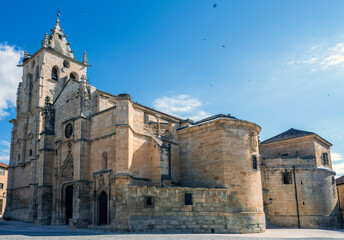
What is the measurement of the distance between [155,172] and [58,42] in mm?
25267

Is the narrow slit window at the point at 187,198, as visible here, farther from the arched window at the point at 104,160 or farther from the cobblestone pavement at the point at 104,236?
the arched window at the point at 104,160

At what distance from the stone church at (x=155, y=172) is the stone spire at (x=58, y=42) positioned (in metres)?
4.08

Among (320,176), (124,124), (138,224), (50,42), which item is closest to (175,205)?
(138,224)

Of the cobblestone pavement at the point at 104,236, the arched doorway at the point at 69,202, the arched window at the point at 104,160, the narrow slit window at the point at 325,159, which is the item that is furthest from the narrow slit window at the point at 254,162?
the arched doorway at the point at 69,202

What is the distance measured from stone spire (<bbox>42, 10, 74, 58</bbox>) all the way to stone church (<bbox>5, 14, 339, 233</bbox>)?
4075 mm

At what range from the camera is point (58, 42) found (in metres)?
39.4


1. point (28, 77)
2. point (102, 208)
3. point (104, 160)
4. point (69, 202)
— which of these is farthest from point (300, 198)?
point (28, 77)

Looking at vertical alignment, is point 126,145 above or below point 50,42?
below

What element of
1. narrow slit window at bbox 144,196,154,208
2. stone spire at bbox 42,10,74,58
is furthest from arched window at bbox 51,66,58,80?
narrow slit window at bbox 144,196,154,208

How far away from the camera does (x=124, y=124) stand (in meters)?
20.5

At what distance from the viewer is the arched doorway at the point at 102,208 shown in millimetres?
21370

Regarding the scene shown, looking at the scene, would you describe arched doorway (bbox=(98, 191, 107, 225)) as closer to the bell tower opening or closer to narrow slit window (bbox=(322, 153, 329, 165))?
the bell tower opening

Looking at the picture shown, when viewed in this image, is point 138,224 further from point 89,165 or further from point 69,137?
point 69,137

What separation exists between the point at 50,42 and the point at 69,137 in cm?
1732
